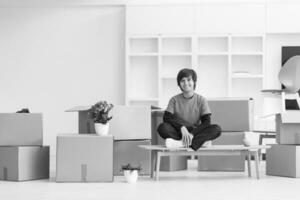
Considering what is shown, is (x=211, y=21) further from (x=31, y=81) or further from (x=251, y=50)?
(x=31, y=81)

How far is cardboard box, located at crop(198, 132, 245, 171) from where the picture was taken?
5.36 metres

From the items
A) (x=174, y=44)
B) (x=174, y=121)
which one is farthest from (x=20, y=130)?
(x=174, y=44)

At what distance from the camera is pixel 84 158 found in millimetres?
4500

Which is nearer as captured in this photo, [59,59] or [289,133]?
[289,133]

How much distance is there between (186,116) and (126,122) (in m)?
0.51

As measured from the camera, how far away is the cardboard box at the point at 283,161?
193 inches

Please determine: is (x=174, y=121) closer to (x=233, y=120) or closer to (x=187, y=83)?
(x=187, y=83)

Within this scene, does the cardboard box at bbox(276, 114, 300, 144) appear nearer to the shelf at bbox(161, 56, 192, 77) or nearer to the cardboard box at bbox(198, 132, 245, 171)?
the cardboard box at bbox(198, 132, 245, 171)

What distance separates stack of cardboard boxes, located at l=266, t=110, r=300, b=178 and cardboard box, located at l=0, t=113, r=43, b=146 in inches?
76.6

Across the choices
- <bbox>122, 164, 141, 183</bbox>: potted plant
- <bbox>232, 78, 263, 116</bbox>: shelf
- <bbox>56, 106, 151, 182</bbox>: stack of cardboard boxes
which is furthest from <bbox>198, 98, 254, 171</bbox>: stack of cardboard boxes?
<bbox>232, 78, 263, 116</bbox>: shelf

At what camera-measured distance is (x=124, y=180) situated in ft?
15.3

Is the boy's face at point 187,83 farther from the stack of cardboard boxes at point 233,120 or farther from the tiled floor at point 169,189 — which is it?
the tiled floor at point 169,189

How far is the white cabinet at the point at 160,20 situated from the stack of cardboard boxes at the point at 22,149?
3.34m

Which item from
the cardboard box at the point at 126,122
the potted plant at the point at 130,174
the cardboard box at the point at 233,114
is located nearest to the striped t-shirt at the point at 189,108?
the cardboard box at the point at 126,122
